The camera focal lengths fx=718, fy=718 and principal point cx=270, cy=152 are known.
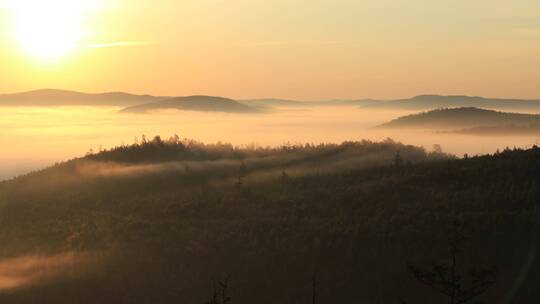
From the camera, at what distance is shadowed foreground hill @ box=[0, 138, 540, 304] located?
104 feet

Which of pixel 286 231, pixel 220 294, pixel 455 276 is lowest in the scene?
pixel 220 294

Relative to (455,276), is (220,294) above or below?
below

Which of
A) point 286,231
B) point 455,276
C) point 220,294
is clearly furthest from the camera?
point 286,231

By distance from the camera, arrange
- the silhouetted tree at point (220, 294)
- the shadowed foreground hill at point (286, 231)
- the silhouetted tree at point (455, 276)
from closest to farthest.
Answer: the silhouetted tree at point (220, 294), the silhouetted tree at point (455, 276), the shadowed foreground hill at point (286, 231)

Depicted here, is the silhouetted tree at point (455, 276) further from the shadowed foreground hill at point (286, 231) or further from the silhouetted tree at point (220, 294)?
the silhouetted tree at point (220, 294)

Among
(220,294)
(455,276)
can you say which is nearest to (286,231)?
(220,294)

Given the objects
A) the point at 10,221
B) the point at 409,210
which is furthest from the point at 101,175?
the point at 409,210

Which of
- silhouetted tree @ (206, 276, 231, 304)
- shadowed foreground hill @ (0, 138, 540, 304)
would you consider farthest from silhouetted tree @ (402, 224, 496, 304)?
silhouetted tree @ (206, 276, 231, 304)

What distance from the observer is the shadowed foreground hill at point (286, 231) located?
31766 mm

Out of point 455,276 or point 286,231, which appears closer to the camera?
point 455,276

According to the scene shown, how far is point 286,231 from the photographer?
3831 cm

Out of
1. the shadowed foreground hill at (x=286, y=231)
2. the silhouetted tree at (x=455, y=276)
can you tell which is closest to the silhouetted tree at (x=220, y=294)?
the shadowed foreground hill at (x=286, y=231)

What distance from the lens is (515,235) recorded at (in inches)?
1310

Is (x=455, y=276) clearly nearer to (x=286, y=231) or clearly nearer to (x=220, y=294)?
(x=220, y=294)
